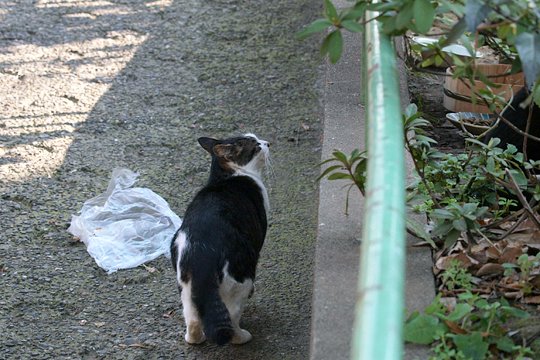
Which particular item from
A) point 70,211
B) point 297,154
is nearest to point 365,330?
point 70,211

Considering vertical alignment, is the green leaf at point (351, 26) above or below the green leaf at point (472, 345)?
above

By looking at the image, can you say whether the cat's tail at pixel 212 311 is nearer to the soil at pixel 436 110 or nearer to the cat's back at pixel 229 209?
the cat's back at pixel 229 209

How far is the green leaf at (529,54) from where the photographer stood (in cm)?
210

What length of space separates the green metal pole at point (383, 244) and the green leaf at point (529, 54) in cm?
36

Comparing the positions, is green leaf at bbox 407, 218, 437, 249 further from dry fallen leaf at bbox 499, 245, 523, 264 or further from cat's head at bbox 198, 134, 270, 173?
cat's head at bbox 198, 134, 270, 173

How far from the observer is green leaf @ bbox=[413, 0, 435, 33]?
238cm

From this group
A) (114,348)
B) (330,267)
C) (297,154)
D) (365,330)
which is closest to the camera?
(365,330)

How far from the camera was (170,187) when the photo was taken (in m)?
5.07

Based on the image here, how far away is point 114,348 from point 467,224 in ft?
5.24

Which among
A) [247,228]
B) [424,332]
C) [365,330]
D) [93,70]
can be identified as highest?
[365,330]

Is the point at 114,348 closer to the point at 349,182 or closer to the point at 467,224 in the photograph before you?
the point at 349,182

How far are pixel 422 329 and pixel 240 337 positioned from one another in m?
1.24

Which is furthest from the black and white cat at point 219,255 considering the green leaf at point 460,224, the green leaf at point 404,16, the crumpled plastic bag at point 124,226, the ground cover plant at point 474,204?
the green leaf at point 404,16

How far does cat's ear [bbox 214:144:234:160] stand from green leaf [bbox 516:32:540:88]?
2.07 metres
